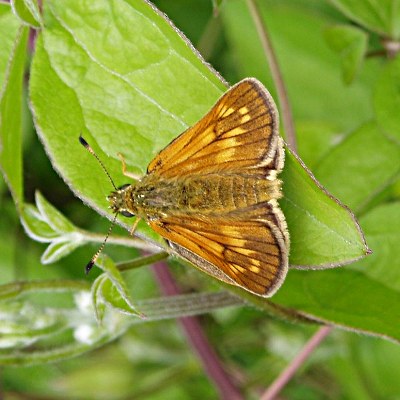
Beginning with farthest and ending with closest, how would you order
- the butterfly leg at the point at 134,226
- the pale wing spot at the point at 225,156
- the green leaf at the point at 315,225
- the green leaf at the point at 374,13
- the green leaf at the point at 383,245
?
the green leaf at the point at 374,13, the green leaf at the point at 383,245, the pale wing spot at the point at 225,156, the butterfly leg at the point at 134,226, the green leaf at the point at 315,225

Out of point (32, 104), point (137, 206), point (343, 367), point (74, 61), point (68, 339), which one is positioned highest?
point (74, 61)

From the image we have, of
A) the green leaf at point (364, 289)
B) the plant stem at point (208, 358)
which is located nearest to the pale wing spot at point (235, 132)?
the green leaf at point (364, 289)

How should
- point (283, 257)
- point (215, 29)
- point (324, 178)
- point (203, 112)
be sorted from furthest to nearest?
1. point (215, 29)
2. point (324, 178)
3. point (203, 112)
4. point (283, 257)

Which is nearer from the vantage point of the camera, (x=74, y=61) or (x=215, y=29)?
(x=74, y=61)

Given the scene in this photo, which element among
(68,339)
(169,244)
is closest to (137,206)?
(169,244)

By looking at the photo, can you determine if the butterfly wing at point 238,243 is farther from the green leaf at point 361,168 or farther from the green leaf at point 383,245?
the green leaf at point 361,168

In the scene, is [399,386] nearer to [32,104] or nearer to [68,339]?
[68,339]

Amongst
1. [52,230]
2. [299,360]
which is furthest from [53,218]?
[299,360]
